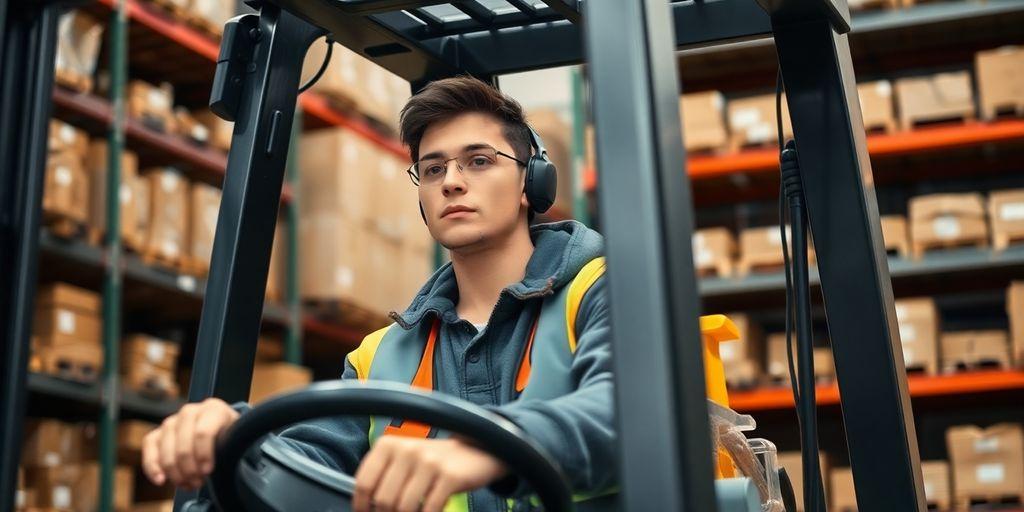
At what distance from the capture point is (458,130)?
244 cm

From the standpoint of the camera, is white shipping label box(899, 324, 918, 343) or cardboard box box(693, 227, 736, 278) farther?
cardboard box box(693, 227, 736, 278)

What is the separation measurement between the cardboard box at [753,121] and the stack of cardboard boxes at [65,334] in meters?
3.51

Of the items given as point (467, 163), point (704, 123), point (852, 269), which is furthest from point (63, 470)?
point (852, 269)

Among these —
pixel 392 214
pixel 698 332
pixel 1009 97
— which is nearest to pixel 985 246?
pixel 1009 97

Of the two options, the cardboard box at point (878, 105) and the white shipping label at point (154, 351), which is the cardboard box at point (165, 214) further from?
the cardboard box at point (878, 105)

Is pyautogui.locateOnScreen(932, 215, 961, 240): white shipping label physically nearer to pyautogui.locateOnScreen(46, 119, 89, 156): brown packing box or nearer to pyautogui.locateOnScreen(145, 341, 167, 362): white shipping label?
pyautogui.locateOnScreen(145, 341, 167, 362): white shipping label

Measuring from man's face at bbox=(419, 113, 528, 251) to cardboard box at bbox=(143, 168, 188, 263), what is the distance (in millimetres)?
4998

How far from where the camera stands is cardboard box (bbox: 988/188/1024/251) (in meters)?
7.13

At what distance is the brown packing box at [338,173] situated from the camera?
27.1 ft

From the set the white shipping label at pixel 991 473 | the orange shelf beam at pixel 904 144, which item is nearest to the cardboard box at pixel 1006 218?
the orange shelf beam at pixel 904 144

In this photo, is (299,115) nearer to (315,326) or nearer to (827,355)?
(315,326)

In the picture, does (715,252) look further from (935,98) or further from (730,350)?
(935,98)

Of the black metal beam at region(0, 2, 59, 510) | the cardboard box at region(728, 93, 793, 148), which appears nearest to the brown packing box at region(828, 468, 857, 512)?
the cardboard box at region(728, 93, 793, 148)

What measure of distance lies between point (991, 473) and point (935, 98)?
78.8 inches
